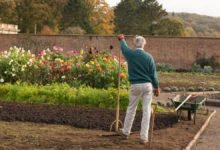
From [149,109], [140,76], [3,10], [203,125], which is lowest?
[203,125]

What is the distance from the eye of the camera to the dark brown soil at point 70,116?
364 inches

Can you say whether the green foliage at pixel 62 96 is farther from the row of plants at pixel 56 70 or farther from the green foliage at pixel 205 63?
the green foliage at pixel 205 63

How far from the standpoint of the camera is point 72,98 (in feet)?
38.7

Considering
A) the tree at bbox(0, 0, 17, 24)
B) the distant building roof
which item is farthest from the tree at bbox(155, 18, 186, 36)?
the distant building roof

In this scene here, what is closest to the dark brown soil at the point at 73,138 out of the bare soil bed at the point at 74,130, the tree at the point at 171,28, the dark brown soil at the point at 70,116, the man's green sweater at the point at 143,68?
the bare soil bed at the point at 74,130

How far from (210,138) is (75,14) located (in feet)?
172

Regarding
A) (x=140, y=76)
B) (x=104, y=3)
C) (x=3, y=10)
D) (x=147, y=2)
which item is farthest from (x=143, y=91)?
(x=147, y=2)

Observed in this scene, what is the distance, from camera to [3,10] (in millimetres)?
55062

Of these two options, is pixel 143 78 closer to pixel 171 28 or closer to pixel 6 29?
pixel 6 29

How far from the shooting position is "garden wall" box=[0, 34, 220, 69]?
103ft

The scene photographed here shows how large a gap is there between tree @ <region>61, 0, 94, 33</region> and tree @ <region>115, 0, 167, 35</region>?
6.95 metres

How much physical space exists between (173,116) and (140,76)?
11.4 ft

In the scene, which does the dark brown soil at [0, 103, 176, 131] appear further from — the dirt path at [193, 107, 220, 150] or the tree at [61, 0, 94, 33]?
the tree at [61, 0, 94, 33]

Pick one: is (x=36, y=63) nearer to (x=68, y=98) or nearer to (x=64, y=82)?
(x=64, y=82)
